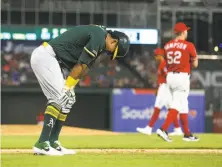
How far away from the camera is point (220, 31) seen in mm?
35312

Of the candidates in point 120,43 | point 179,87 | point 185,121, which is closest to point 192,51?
point 179,87

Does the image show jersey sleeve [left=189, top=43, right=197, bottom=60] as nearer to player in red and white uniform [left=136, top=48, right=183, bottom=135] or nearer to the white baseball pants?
the white baseball pants

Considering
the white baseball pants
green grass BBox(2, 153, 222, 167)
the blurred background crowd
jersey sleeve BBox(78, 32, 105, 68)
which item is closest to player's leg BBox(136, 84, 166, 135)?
the white baseball pants

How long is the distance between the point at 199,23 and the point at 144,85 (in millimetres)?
8809

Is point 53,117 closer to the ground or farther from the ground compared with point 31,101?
farther from the ground

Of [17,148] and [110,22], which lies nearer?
[17,148]

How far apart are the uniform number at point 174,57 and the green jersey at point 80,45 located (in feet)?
11.3

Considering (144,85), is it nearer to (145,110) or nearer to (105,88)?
(105,88)

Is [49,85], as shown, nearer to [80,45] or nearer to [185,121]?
A: [80,45]

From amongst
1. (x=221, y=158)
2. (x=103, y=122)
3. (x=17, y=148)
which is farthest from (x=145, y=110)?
(x=221, y=158)

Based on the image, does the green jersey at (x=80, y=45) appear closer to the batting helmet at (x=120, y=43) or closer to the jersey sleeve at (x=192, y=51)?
the batting helmet at (x=120, y=43)

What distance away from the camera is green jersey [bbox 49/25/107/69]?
22.3 feet

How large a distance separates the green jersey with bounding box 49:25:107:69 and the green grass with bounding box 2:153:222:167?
1.21 meters

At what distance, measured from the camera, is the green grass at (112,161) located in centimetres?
612
